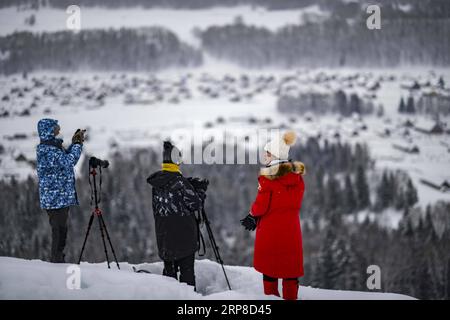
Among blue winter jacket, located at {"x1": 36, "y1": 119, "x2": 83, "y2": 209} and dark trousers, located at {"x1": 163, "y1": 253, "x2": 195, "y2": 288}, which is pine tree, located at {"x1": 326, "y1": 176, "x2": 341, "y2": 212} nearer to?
dark trousers, located at {"x1": 163, "y1": 253, "x2": 195, "y2": 288}

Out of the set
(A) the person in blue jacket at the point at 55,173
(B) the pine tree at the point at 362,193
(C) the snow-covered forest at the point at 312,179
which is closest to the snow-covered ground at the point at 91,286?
(C) the snow-covered forest at the point at 312,179

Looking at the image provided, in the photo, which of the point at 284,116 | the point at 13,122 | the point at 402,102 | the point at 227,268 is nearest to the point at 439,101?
Result: the point at 402,102

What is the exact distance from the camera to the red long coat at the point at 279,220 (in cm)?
615

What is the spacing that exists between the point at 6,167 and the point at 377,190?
259 ft

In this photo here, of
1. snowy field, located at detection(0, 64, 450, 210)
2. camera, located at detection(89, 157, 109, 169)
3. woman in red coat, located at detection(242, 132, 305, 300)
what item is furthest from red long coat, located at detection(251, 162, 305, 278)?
snowy field, located at detection(0, 64, 450, 210)

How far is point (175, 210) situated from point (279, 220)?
1396 millimetres

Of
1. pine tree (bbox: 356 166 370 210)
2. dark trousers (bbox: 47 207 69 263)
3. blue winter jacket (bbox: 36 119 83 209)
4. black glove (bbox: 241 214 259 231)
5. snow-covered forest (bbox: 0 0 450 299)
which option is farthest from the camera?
pine tree (bbox: 356 166 370 210)

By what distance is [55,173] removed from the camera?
23.1ft

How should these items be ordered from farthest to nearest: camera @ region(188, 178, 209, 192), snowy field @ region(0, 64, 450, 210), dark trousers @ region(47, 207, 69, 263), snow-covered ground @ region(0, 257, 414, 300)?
snowy field @ region(0, 64, 450, 210) → dark trousers @ region(47, 207, 69, 263) → camera @ region(188, 178, 209, 192) → snow-covered ground @ region(0, 257, 414, 300)

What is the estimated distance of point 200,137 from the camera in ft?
491

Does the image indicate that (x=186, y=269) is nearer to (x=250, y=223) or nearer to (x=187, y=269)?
(x=187, y=269)

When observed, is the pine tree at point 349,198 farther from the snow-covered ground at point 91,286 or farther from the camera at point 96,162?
the snow-covered ground at point 91,286

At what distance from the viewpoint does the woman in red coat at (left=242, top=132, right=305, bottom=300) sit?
20.2ft
